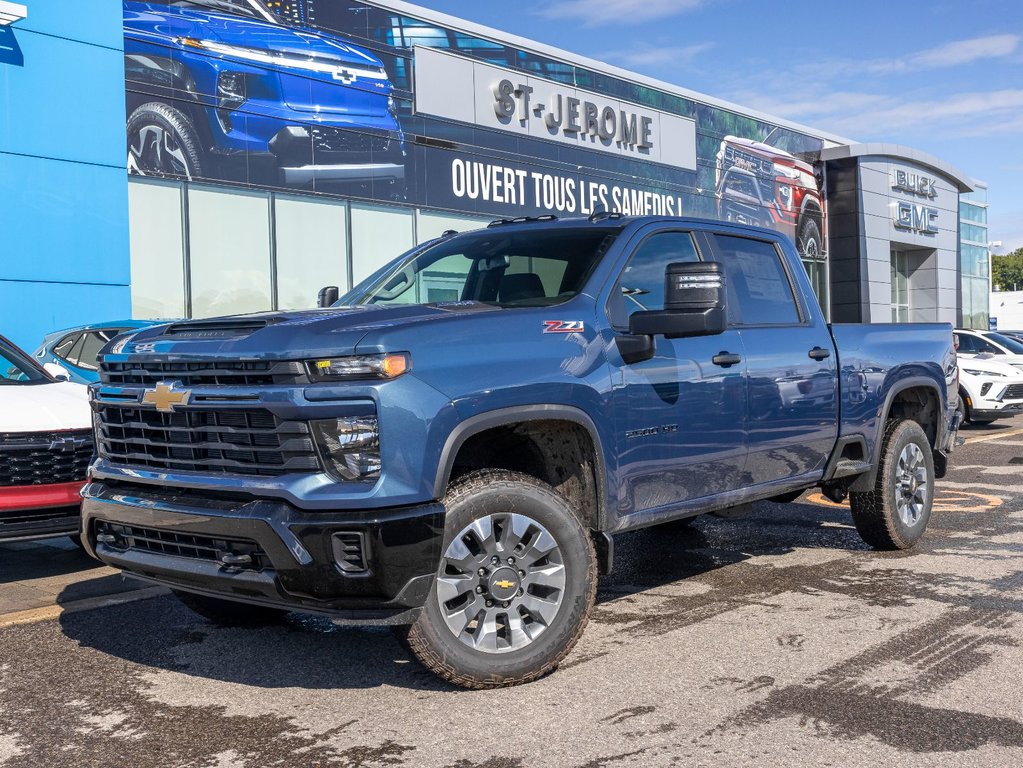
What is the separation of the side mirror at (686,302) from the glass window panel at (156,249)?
14220mm

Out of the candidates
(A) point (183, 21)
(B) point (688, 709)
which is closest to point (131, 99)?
(A) point (183, 21)

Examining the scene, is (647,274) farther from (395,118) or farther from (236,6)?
(395,118)

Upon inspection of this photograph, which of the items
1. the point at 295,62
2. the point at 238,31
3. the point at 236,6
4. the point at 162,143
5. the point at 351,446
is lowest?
the point at 351,446

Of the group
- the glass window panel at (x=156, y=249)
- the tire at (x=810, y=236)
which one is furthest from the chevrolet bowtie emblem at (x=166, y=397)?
the tire at (x=810, y=236)

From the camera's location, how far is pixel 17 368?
763 cm

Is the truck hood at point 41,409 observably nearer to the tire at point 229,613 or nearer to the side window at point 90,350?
the tire at point 229,613

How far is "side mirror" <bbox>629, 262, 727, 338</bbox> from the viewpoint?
4.91 m

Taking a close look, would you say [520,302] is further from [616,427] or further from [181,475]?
[181,475]

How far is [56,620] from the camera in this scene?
5.74m

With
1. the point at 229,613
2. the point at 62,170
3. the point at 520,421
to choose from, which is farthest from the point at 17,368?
the point at 62,170

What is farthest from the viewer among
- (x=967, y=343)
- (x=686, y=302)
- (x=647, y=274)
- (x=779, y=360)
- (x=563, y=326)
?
(x=967, y=343)

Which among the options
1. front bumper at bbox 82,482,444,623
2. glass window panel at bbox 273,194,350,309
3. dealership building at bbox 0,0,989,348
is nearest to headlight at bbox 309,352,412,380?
front bumper at bbox 82,482,444,623

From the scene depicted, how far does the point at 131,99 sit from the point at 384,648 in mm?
14696

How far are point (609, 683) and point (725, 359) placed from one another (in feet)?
5.95
